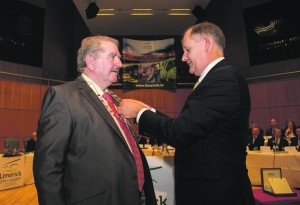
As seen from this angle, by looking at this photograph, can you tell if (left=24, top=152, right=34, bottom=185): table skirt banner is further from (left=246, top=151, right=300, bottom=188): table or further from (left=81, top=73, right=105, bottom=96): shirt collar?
(left=246, top=151, right=300, bottom=188): table

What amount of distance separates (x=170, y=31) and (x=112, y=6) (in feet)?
13.2

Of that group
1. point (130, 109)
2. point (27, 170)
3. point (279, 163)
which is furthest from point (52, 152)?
point (27, 170)

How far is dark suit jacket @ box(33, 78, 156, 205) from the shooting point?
4.39 ft

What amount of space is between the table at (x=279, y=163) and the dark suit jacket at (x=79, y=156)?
4.35m

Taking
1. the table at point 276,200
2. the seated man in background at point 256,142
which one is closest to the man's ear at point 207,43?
the table at point 276,200

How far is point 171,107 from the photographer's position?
11820 mm

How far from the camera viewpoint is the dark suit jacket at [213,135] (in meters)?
1.42

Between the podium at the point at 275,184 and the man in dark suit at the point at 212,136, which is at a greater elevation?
the man in dark suit at the point at 212,136

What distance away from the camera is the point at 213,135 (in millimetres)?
1499

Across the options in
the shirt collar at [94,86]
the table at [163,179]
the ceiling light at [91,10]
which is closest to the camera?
the shirt collar at [94,86]

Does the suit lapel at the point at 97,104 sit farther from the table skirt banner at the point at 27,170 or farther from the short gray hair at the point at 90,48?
the table skirt banner at the point at 27,170

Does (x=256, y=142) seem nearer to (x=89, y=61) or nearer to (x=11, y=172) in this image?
(x=89, y=61)

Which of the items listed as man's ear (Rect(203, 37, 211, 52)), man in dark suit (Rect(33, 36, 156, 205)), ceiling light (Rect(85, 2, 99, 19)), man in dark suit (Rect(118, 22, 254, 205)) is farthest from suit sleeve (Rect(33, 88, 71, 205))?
ceiling light (Rect(85, 2, 99, 19))

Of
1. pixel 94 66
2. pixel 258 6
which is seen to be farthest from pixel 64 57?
pixel 94 66
